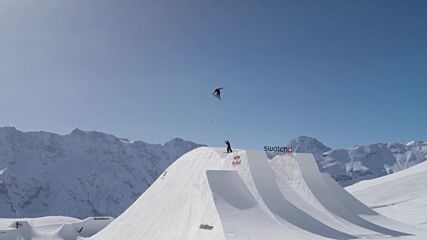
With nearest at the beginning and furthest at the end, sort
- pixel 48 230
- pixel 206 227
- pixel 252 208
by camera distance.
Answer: pixel 206 227 → pixel 252 208 → pixel 48 230

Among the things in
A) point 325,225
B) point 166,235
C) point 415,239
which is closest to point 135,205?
point 166,235

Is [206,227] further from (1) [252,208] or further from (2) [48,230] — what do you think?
(2) [48,230]

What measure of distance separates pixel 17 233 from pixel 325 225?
5441 cm

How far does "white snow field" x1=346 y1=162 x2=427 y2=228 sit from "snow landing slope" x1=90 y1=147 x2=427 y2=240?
9.24 metres

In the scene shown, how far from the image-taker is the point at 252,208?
118ft

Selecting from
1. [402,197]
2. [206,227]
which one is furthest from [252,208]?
[402,197]

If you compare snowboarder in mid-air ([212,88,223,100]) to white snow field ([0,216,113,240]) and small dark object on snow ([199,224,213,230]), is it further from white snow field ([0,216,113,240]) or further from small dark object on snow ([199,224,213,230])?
white snow field ([0,216,113,240])

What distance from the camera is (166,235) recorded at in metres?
35.9

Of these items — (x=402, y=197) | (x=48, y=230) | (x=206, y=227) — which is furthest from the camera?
(x=48, y=230)

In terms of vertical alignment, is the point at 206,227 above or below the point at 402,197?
below

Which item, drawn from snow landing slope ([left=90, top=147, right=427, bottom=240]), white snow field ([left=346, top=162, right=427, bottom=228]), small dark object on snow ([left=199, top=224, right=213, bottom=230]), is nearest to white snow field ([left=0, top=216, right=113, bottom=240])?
snow landing slope ([left=90, top=147, right=427, bottom=240])

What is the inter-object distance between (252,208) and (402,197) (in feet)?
102

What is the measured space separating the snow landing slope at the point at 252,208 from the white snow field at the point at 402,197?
9.24m

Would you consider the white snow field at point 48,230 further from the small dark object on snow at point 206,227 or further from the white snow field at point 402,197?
the small dark object on snow at point 206,227
